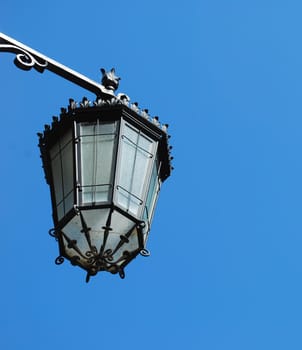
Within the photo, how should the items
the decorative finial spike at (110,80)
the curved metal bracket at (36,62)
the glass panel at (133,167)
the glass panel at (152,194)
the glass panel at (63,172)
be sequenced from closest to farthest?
the curved metal bracket at (36,62), the glass panel at (133,167), the glass panel at (63,172), the glass panel at (152,194), the decorative finial spike at (110,80)

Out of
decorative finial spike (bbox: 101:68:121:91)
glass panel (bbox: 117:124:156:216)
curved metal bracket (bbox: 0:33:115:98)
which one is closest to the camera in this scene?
curved metal bracket (bbox: 0:33:115:98)

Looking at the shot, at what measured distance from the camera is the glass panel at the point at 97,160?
8414mm

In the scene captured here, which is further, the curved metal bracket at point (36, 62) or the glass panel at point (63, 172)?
the glass panel at point (63, 172)

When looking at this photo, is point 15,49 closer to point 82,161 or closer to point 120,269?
point 82,161

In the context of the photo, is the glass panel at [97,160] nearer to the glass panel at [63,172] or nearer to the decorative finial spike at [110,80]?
the glass panel at [63,172]

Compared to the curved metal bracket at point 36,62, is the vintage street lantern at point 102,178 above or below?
below

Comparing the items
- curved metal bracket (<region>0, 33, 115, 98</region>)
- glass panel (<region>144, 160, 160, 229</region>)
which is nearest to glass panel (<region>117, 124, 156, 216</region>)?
glass panel (<region>144, 160, 160, 229</region>)

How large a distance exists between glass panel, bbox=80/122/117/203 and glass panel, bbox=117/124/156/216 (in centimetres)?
9

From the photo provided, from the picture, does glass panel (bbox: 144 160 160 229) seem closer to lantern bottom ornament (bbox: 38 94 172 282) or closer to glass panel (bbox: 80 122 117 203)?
lantern bottom ornament (bbox: 38 94 172 282)

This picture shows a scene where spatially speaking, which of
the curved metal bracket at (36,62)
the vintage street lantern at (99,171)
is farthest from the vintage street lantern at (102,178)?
the curved metal bracket at (36,62)

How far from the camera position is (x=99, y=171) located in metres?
8.55

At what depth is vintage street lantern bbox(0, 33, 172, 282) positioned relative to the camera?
8.40 metres

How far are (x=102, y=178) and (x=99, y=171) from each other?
76mm

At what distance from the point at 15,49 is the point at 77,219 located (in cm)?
137
